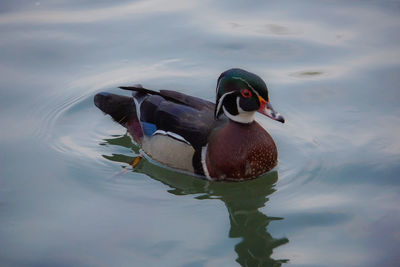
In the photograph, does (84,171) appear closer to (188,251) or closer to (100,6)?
(188,251)

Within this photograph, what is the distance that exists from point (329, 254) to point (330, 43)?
4496mm

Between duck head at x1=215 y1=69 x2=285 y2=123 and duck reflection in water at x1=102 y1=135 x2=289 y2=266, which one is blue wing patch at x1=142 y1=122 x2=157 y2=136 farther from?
duck head at x1=215 y1=69 x2=285 y2=123

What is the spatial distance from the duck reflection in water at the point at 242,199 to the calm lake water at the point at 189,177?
0.02m

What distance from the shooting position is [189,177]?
6656mm

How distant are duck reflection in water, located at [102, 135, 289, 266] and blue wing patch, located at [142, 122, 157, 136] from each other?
31cm

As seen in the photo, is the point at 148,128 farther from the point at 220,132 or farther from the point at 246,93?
the point at 246,93

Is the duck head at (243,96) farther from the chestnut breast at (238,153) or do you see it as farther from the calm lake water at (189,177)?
A: the calm lake water at (189,177)

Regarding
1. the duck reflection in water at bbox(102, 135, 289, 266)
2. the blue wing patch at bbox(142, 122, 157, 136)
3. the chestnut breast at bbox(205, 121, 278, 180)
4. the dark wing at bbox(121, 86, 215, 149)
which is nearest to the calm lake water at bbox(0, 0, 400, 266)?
the duck reflection in water at bbox(102, 135, 289, 266)

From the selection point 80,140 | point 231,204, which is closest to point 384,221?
point 231,204

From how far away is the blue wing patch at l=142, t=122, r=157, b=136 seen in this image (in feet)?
22.9

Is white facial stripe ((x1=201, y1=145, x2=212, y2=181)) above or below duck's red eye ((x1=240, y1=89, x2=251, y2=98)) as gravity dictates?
below

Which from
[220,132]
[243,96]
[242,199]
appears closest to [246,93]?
[243,96]

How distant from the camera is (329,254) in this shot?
536 cm

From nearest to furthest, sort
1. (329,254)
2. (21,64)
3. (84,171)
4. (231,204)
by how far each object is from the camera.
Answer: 1. (329,254)
2. (231,204)
3. (84,171)
4. (21,64)
